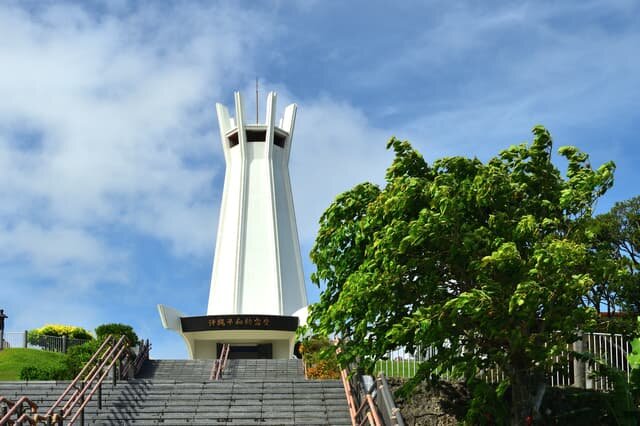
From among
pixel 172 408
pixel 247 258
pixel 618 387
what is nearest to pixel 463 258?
pixel 618 387

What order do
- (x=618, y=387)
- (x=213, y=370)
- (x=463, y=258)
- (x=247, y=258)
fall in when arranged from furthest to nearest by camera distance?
(x=247, y=258)
(x=213, y=370)
(x=618, y=387)
(x=463, y=258)

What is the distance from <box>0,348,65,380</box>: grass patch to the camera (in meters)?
26.6

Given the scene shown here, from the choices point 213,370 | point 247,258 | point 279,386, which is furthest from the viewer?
point 247,258

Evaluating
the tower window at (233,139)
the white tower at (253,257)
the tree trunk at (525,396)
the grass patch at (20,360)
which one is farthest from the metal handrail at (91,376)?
the tower window at (233,139)

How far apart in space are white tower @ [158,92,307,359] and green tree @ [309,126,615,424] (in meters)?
20.1

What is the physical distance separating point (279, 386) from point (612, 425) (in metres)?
6.71

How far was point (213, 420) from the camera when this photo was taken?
1483 cm

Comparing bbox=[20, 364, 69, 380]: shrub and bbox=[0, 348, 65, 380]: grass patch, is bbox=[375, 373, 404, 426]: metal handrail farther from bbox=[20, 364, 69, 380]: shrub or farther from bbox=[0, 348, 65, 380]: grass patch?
bbox=[0, 348, 65, 380]: grass patch

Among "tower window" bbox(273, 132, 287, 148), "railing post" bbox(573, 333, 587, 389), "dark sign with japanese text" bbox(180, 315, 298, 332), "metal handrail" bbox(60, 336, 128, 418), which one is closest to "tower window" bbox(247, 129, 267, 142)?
"tower window" bbox(273, 132, 287, 148)

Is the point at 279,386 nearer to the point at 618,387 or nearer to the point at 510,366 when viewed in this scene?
the point at 510,366

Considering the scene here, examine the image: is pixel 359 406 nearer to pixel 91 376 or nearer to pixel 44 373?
pixel 91 376

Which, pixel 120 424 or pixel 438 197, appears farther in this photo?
pixel 120 424

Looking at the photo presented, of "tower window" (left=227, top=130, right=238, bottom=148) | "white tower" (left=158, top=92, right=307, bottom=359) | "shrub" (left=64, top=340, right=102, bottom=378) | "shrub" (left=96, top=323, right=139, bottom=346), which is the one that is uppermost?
"tower window" (left=227, top=130, right=238, bottom=148)

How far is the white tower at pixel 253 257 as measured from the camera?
111 ft
